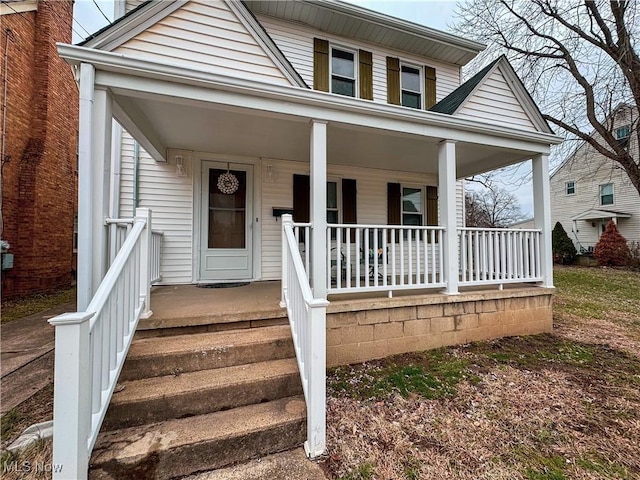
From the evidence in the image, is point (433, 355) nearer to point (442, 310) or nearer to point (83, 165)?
point (442, 310)

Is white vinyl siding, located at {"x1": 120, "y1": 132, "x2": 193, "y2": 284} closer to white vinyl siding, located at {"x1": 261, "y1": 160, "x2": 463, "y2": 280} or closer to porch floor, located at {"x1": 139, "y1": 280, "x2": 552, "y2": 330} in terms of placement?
porch floor, located at {"x1": 139, "y1": 280, "x2": 552, "y2": 330}

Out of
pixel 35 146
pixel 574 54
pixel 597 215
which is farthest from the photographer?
pixel 597 215

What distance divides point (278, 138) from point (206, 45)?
59.7 inches

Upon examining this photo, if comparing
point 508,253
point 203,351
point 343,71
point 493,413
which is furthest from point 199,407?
Result: point 343,71

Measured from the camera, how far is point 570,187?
1861cm

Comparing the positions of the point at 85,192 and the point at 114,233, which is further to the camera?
the point at 114,233

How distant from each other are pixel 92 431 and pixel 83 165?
2.19m

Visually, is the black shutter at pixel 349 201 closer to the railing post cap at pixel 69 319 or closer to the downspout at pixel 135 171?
the downspout at pixel 135 171

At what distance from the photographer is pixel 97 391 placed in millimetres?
1788

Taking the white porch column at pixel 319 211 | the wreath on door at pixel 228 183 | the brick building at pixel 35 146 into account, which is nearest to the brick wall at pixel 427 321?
the white porch column at pixel 319 211

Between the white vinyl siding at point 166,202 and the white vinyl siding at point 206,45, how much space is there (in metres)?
2.18

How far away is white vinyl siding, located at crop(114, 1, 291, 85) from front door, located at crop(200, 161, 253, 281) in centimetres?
215

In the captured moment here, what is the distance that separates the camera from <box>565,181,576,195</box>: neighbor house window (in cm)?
1834

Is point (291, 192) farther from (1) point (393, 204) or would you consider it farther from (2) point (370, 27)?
(2) point (370, 27)
